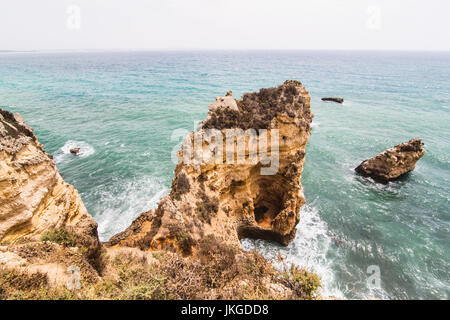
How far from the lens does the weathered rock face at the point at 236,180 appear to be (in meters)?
11.3

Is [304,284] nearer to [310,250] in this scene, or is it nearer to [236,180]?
[236,180]

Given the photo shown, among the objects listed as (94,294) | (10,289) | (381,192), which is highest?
(10,289)

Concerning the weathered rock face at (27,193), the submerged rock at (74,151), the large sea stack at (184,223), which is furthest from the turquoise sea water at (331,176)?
the weathered rock face at (27,193)

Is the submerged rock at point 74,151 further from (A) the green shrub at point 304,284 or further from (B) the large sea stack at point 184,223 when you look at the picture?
(A) the green shrub at point 304,284

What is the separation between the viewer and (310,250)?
17094 mm

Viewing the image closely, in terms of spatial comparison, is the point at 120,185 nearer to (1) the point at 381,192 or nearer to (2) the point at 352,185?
(2) the point at 352,185

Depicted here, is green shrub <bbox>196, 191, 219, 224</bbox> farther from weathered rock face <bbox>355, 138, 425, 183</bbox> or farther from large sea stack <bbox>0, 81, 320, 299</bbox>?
weathered rock face <bbox>355, 138, 425, 183</bbox>

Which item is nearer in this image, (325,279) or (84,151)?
(325,279)

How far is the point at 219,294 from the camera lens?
22.9ft

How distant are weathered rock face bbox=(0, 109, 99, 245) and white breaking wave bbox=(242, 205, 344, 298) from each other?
12.2 metres

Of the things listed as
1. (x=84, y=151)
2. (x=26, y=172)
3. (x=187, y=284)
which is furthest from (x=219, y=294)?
(x=84, y=151)

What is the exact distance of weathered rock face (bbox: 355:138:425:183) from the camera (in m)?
24.6

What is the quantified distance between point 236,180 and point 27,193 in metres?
11.1

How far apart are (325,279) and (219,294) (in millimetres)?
11721
